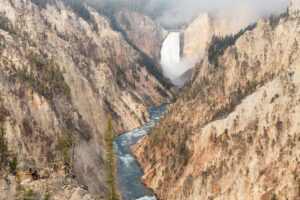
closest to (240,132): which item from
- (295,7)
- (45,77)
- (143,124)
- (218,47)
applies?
(295,7)

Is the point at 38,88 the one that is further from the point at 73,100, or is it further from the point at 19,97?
the point at 73,100

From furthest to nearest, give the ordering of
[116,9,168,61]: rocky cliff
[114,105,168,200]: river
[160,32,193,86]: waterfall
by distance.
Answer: [116,9,168,61]: rocky cliff
[160,32,193,86]: waterfall
[114,105,168,200]: river

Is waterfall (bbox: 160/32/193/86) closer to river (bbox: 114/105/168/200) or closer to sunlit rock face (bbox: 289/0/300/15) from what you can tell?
river (bbox: 114/105/168/200)

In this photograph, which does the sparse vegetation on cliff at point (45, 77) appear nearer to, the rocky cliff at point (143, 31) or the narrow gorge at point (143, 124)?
the narrow gorge at point (143, 124)

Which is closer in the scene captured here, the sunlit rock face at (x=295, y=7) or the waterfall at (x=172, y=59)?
the sunlit rock face at (x=295, y=7)

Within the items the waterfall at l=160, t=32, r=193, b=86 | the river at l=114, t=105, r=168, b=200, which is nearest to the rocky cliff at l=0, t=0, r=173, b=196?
the river at l=114, t=105, r=168, b=200

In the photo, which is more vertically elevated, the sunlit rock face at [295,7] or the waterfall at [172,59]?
the waterfall at [172,59]

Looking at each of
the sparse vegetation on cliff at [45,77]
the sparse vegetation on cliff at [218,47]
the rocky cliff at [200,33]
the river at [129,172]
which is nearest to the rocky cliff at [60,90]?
the sparse vegetation on cliff at [45,77]
